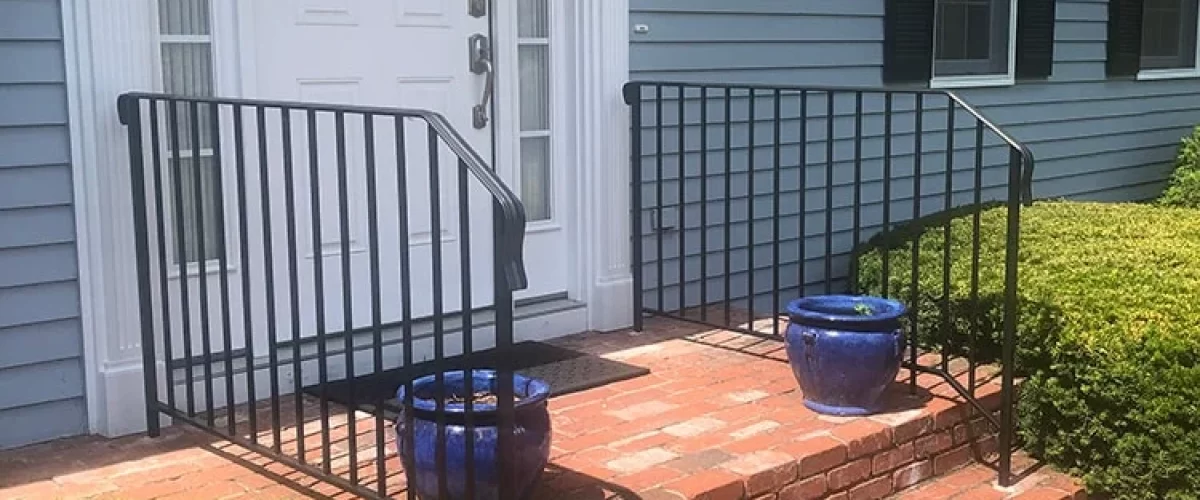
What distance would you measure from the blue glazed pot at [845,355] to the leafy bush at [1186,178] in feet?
13.5

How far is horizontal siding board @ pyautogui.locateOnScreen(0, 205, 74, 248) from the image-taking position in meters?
3.10

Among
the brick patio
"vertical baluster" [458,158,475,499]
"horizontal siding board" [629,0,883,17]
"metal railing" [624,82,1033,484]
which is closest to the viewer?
"vertical baluster" [458,158,475,499]

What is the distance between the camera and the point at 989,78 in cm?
596

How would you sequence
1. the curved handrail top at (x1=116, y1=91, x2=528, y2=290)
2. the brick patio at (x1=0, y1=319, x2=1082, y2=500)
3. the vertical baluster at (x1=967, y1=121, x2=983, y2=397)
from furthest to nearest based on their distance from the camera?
the vertical baluster at (x1=967, y1=121, x2=983, y2=397) < the brick patio at (x1=0, y1=319, x2=1082, y2=500) < the curved handrail top at (x1=116, y1=91, x2=528, y2=290)

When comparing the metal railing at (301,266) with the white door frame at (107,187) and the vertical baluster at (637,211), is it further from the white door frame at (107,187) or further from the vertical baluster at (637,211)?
the vertical baluster at (637,211)

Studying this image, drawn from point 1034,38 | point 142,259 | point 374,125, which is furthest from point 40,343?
point 1034,38

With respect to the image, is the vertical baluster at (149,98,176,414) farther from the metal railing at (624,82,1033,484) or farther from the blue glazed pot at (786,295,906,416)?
the metal railing at (624,82,1033,484)

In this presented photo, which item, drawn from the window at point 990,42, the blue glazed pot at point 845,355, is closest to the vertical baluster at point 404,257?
the blue glazed pot at point 845,355

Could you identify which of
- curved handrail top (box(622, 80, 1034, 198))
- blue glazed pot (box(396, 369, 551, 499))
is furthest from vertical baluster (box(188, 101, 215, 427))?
curved handrail top (box(622, 80, 1034, 198))

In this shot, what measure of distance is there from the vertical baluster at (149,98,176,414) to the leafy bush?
553 centimetres

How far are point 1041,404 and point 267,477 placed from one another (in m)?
2.12

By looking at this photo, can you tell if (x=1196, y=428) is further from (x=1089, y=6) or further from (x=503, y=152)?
(x=1089, y=6)

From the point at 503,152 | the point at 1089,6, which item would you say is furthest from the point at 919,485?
the point at 1089,6

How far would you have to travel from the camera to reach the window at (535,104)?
4.23m
